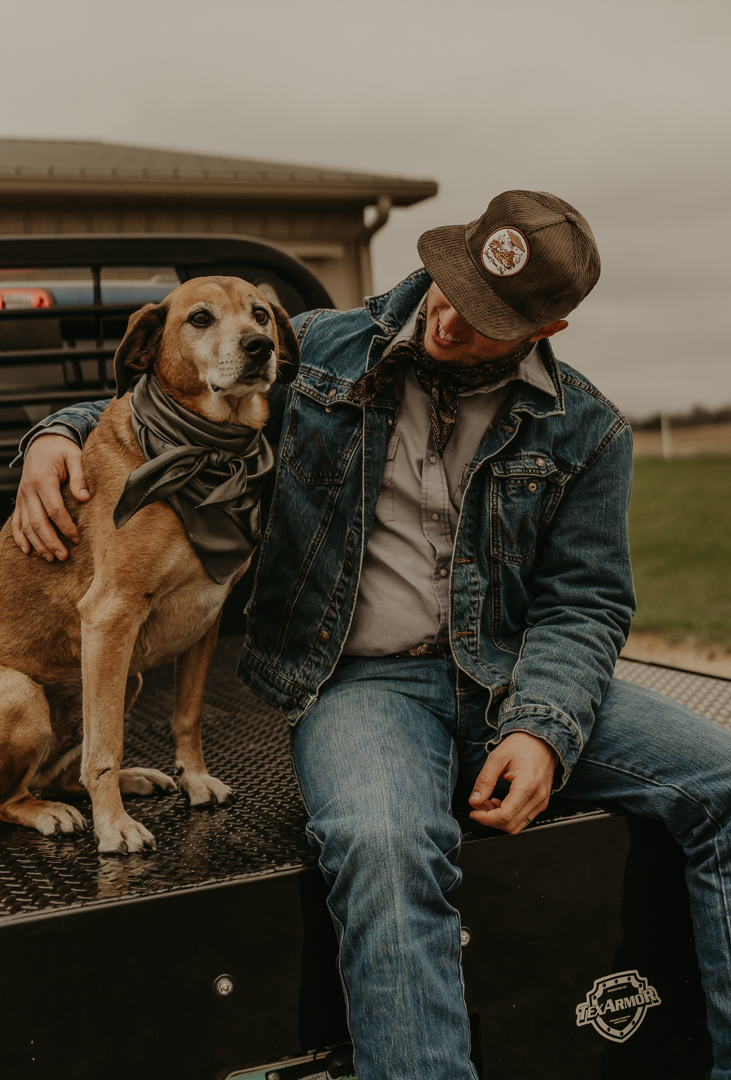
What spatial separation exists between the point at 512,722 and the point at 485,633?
32 centimetres

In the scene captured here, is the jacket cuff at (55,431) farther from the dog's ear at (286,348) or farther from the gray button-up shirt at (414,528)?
the gray button-up shirt at (414,528)

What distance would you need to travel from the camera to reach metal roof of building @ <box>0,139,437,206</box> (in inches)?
356

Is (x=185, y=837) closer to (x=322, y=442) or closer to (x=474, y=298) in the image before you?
(x=322, y=442)

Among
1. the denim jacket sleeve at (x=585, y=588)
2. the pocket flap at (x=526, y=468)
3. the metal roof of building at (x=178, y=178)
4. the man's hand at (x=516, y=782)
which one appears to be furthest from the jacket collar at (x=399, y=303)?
the metal roof of building at (x=178, y=178)

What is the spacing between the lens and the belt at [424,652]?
2.20m

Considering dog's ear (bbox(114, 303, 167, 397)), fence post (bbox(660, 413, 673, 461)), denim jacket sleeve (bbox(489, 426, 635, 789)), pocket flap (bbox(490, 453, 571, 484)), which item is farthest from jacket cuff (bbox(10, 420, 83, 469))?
fence post (bbox(660, 413, 673, 461))

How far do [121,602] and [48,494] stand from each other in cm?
33

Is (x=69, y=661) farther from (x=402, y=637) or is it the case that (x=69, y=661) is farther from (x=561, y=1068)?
(x=561, y=1068)

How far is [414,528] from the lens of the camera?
2242mm

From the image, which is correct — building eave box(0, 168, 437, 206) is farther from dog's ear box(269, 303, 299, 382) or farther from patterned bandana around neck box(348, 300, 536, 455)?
patterned bandana around neck box(348, 300, 536, 455)

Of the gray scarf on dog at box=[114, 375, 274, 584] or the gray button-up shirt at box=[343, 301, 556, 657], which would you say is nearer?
the gray scarf on dog at box=[114, 375, 274, 584]

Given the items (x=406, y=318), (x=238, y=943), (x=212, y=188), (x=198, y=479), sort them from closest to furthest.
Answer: (x=238, y=943) → (x=198, y=479) → (x=406, y=318) → (x=212, y=188)

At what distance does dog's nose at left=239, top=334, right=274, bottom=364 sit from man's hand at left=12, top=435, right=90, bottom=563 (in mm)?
483

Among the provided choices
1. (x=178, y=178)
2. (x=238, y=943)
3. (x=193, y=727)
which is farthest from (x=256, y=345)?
(x=178, y=178)
